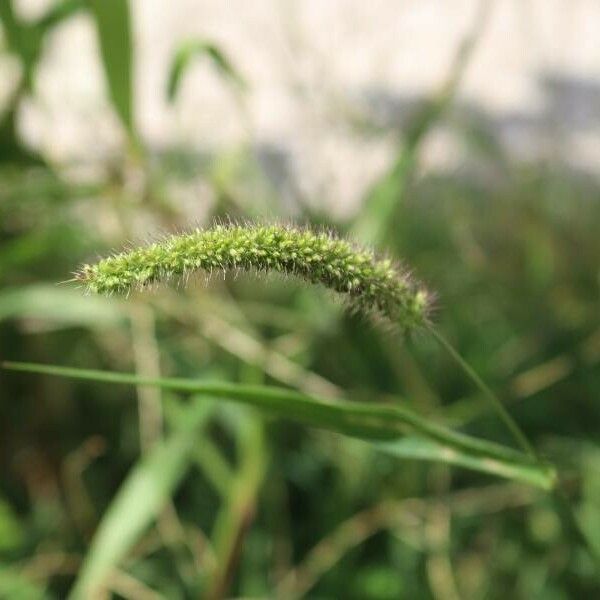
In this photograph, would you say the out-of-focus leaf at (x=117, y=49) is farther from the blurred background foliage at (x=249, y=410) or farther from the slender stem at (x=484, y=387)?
the slender stem at (x=484, y=387)

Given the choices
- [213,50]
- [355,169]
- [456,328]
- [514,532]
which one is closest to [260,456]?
[514,532]

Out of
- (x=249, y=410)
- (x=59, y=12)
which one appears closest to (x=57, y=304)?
(x=249, y=410)

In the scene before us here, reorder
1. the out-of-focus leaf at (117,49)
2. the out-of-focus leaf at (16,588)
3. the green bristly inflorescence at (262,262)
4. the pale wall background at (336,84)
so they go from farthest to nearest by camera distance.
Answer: the pale wall background at (336,84), the out-of-focus leaf at (16,588), the out-of-focus leaf at (117,49), the green bristly inflorescence at (262,262)

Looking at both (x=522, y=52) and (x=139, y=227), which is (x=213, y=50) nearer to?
(x=139, y=227)

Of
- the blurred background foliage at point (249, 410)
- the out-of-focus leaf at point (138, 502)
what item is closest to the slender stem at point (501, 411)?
the blurred background foliage at point (249, 410)

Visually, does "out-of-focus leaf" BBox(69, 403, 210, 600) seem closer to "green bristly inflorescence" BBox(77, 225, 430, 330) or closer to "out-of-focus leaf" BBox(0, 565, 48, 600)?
"out-of-focus leaf" BBox(0, 565, 48, 600)

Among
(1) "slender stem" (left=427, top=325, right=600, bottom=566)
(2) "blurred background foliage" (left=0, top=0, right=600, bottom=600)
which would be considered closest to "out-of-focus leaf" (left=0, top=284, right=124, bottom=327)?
(2) "blurred background foliage" (left=0, top=0, right=600, bottom=600)

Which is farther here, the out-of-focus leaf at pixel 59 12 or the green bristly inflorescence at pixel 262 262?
the out-of-focus leaf at pixel 59 12
